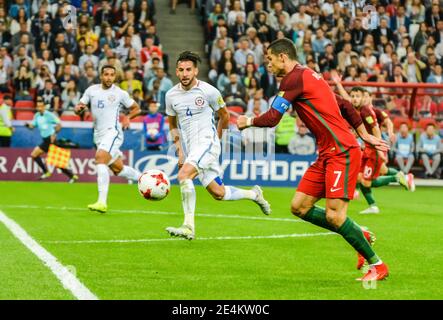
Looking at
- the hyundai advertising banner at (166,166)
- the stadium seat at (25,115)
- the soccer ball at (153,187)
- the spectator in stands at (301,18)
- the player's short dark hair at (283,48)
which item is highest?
the spectator in stands at (301,18)

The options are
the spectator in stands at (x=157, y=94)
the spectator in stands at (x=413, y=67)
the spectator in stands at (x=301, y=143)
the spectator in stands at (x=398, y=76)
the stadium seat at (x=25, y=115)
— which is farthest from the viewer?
the spectator in stands at (x=413, y=67)

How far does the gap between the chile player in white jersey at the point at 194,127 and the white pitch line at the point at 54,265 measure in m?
2.02

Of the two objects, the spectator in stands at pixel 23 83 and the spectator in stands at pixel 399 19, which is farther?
the spectator in stands at pixel 399 19

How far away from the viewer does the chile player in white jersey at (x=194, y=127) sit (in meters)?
13.0

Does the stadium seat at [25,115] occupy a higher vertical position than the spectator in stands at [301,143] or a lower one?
higher

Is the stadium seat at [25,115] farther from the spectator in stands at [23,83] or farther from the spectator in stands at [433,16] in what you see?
the spectator in stands at [433,16]

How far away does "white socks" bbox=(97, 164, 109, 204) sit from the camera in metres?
17.3

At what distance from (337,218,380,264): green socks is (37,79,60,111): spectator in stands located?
18872 mm

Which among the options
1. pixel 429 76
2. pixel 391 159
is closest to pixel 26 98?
pixel 391 159

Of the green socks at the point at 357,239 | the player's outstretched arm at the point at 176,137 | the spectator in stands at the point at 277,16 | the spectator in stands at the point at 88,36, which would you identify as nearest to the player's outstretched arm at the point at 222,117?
the player's outstretched arm at the point at 176,137

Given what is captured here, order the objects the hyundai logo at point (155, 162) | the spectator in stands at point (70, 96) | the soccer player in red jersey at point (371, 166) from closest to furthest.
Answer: the soccer player in red jersey at point (371, 166) < the hyundai logo at point (155, 162) < the spectator in stands at point (70, 96)

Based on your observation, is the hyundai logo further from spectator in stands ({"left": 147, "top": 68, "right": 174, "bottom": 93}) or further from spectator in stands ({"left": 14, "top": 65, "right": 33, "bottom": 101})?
spectator in stands ({"left": 14, "top": 65, "right": 33, "bottom": 101})

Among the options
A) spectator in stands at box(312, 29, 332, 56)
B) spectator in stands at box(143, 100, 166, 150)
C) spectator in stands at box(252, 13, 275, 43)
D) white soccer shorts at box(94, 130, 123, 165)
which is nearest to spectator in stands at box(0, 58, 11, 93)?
spectator in stands at box(143, 100, 166, 150)

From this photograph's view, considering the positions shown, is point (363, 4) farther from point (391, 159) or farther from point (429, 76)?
point (391, 159)
